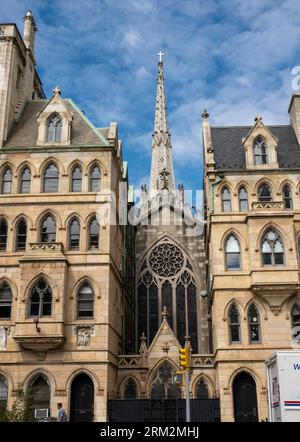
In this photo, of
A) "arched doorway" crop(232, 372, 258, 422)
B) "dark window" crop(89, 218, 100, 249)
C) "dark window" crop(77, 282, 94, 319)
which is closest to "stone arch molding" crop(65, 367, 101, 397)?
"dark window" crop(77, 282, 94, 319)

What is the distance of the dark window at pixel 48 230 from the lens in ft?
105

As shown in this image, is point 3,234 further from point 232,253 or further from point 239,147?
point 239,147

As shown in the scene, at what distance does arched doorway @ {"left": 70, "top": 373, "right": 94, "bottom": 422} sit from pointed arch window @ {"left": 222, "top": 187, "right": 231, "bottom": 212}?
12494 mm

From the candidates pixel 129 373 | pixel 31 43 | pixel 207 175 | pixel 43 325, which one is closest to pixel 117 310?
pixel 129 373

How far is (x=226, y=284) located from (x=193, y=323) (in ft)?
31.1

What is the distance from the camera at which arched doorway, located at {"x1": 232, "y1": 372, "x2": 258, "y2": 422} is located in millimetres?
29328

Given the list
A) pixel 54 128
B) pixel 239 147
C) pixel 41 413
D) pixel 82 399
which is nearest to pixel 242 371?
pixel 82 399

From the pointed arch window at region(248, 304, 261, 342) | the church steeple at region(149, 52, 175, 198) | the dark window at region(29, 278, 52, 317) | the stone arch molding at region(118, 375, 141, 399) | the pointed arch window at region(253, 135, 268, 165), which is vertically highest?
the church steeple at region(149, 52, 175, 198)

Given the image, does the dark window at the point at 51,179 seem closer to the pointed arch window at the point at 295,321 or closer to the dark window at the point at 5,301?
the dark window at the point at 5,301

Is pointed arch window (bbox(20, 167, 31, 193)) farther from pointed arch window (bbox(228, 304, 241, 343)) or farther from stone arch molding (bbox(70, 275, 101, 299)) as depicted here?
pointed arch window (bbox(228, 304, 241, 343))
